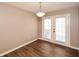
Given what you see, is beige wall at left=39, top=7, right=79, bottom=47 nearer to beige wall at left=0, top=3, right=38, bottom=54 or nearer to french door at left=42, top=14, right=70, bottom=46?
french door at left=42, top=14, right=70, bottom=46

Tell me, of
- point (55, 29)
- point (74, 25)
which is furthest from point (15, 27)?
point (74, 25)

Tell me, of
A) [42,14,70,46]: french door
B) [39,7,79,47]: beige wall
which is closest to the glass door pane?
[42,14,70,46]: french door

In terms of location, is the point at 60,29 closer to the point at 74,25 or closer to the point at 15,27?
the point at 74,25

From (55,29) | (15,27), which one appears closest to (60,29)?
(55,29)

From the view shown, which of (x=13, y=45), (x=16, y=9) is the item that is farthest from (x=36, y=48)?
(x=16, y=9)

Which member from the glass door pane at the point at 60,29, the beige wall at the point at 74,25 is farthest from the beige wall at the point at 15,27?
the beige wall at the point at 74,25

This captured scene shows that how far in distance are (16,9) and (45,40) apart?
1.02 metres

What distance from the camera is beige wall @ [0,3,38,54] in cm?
173

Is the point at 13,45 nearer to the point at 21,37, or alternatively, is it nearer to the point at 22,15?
the point at 21,37

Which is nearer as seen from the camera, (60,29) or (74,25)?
(60,29)

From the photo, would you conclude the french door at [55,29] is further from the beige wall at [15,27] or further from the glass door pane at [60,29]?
the beige wall at [15,27]

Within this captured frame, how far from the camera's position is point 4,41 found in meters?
1.79

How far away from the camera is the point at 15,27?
194 centimetres

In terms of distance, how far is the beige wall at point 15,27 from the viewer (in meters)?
1.73
